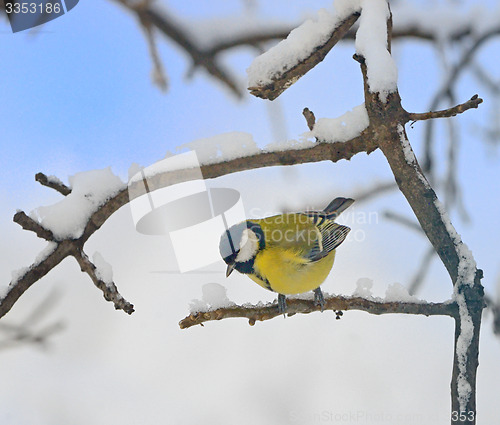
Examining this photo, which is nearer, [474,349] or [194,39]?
[474,349]

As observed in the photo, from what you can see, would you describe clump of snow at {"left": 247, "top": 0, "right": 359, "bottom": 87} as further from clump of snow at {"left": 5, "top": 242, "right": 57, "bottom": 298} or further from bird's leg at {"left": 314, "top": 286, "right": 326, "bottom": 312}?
clump of snow at {"left": 5, "top": 242, "right": 57, "bottom": 298}

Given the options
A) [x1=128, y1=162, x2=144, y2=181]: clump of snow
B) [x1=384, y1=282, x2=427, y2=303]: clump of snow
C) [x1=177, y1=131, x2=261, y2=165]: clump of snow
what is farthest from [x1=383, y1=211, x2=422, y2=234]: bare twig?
[x1=128, y1=162, x2=144, y2=181]: clump of snow

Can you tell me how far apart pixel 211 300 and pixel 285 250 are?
1.95ft

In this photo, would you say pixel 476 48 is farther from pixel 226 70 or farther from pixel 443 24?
pixel 226 70

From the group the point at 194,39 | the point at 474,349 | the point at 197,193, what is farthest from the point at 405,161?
the point at 194,39

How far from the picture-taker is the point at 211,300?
164cm

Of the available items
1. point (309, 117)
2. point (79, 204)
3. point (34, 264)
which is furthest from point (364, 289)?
point (34, 264)

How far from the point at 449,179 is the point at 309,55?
3.94ft

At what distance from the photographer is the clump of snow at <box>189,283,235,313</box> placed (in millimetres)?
1624

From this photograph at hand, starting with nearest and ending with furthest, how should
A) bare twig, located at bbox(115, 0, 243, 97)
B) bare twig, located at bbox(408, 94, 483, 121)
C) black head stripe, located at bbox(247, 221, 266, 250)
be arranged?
1. bare twig, located at bbox(408, 94, 483, 121)
2. black head stripe, located at bbox(247, 221, 266, 250)
3. bare twig, located at bbox(115, 0, 243, 97)

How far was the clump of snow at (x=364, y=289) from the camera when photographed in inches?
69.4

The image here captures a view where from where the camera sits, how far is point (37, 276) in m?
1.79

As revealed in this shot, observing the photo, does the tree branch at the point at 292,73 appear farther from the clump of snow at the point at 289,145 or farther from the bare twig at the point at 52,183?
the bare twig at the point at 52,183

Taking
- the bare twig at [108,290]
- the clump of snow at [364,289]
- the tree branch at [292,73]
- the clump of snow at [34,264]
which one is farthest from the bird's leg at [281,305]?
the clump of snow at [34,264]
